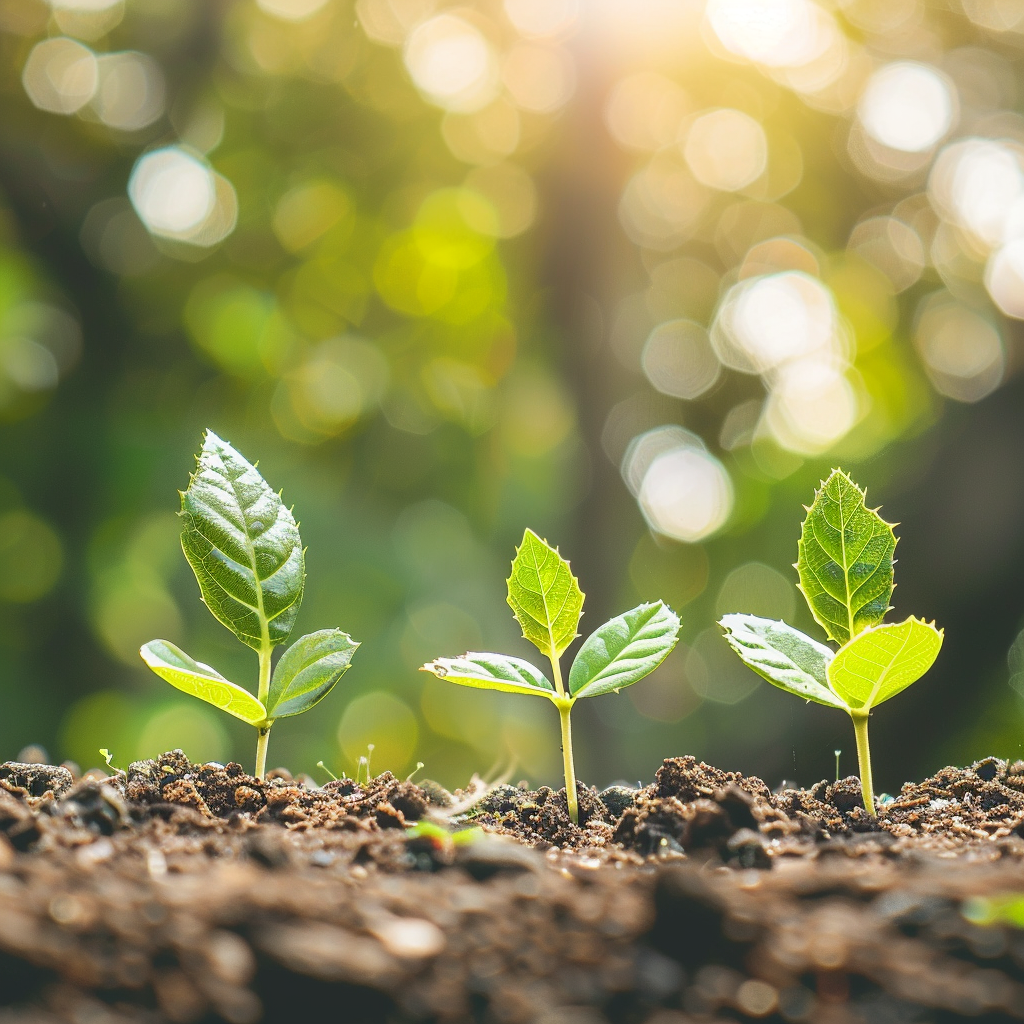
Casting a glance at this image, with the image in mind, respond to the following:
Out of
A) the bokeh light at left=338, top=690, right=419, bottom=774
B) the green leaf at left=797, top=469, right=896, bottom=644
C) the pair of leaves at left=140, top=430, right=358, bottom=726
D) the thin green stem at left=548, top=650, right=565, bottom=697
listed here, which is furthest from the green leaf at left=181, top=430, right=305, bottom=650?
the bokeh light at left=338, top=690, right=419, bottom=774

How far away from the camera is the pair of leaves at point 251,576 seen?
1.25 metres

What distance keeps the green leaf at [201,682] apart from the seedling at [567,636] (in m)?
0.31

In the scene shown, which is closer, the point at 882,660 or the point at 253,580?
the point at 882,660

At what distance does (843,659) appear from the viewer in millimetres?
1124

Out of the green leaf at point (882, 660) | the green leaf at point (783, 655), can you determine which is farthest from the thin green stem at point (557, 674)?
the green leaf at point (882, 660)

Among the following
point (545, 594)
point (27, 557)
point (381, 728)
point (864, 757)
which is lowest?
point (864, 757)

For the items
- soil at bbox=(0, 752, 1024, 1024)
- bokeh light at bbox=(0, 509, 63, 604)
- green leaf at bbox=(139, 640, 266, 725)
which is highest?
bokeh light at bbox=(0, 509, 63, 604)

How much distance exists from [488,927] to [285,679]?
0.72 m

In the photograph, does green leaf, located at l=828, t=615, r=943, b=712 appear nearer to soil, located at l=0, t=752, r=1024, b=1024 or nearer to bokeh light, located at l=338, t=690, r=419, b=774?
soil, located at l=0, t=752, r=1024, b=1024

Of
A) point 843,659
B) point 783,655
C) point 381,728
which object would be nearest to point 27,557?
point 381,728

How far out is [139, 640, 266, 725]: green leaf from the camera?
1.18m

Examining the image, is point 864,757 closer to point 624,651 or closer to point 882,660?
point 882,660

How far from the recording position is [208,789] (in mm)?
1213

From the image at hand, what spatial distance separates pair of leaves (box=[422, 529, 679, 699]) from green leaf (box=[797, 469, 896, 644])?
215 mm
